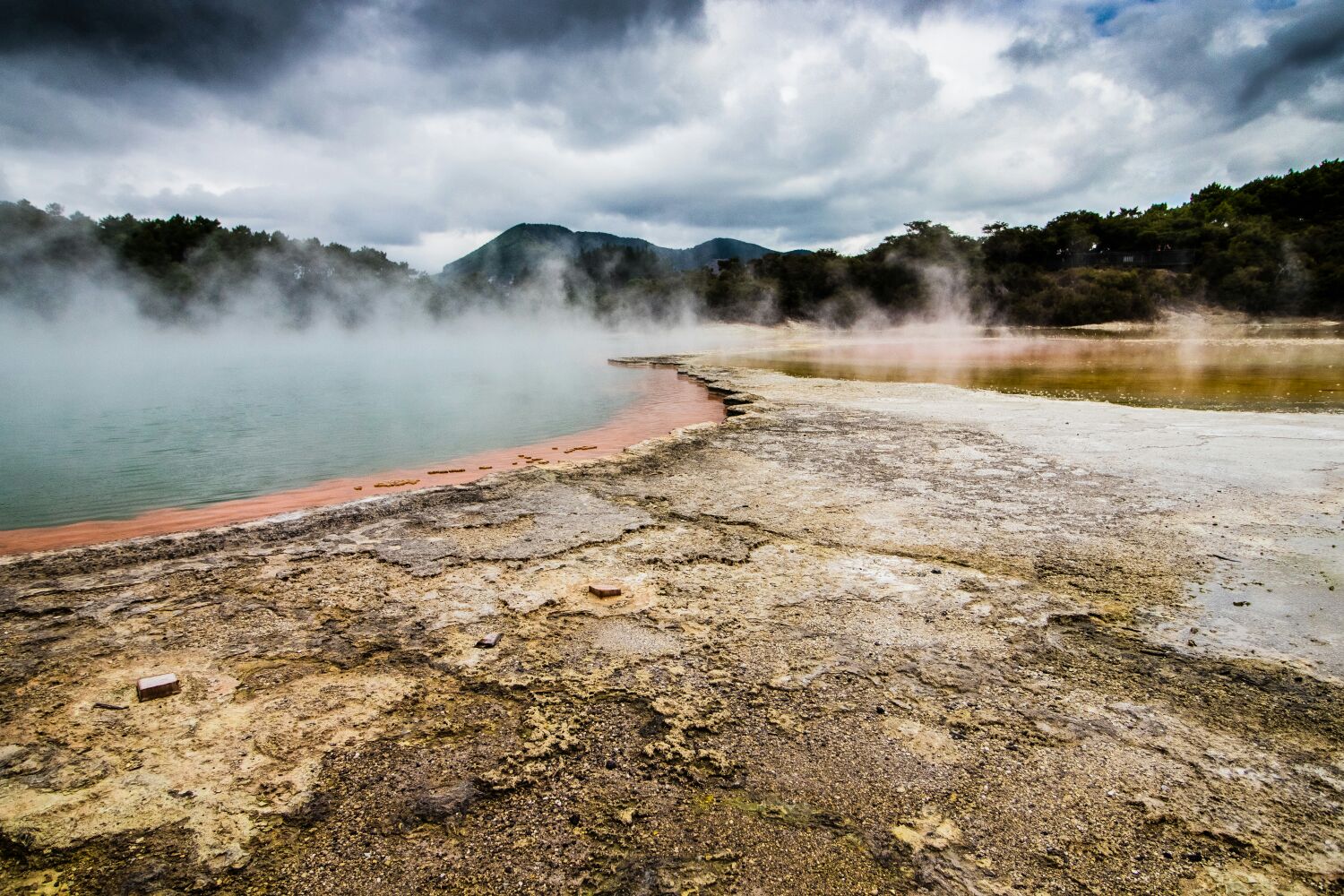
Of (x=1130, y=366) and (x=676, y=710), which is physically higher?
(x=1130, y=366)

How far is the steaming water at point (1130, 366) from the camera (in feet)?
32.0

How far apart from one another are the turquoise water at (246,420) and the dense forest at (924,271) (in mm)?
23153

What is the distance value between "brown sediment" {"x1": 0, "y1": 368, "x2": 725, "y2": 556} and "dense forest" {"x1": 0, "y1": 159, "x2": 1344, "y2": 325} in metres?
32.2

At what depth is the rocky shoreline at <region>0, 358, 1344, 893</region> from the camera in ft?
5.25

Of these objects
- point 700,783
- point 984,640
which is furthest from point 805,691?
point 984,640

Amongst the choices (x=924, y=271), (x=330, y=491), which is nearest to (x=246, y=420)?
(x=330, y=491)

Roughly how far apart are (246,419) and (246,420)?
0.34 feet

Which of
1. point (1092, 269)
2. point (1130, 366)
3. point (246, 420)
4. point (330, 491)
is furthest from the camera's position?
point (1092, 269)

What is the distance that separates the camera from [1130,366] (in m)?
15.2

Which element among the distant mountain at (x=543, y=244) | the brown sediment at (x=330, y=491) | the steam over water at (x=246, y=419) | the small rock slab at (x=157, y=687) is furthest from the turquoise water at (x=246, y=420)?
the distant mountain at (x=543, y=244)

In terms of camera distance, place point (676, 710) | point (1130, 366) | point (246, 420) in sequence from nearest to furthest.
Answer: point (676, 710) < point (246, 420) < point (1130, 366)

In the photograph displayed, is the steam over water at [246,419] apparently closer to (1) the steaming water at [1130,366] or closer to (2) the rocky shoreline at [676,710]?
(2) the rocky shoreline at [676,710]

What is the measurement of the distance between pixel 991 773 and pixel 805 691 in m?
Result: 0.61

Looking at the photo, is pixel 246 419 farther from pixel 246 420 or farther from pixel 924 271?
pixel 924 271
